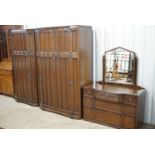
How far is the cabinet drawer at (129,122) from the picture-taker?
298 centimetres

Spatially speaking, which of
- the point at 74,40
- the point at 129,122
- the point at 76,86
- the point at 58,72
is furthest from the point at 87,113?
the point at 74,40

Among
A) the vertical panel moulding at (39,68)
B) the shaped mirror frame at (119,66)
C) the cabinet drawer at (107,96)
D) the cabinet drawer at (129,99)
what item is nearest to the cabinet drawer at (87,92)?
the cabinet drawer at (107,96)

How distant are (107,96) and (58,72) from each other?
3.68 feet

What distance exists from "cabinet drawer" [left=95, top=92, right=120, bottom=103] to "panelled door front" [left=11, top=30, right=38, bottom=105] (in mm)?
1673

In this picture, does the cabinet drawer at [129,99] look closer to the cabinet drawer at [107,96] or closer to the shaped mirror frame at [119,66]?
the cabinet drawer at [107,96]

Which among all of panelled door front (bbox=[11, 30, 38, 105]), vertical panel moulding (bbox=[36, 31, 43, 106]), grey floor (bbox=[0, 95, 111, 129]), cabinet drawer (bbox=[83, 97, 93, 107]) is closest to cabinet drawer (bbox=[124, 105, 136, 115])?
grey floor (bbox=[0, 95, 111, 129])

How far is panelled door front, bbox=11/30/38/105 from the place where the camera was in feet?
13.9

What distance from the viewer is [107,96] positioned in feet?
10.4

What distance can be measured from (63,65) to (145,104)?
5.33ft

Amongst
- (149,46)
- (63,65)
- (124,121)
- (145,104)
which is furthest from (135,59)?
(63,65)

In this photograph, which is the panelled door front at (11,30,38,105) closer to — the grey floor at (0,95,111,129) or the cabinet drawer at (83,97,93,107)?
the grey floor at (0,95,111,129)

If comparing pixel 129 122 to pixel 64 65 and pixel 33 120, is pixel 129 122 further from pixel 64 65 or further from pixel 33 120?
pixel 33 120

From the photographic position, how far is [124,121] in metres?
3.08
